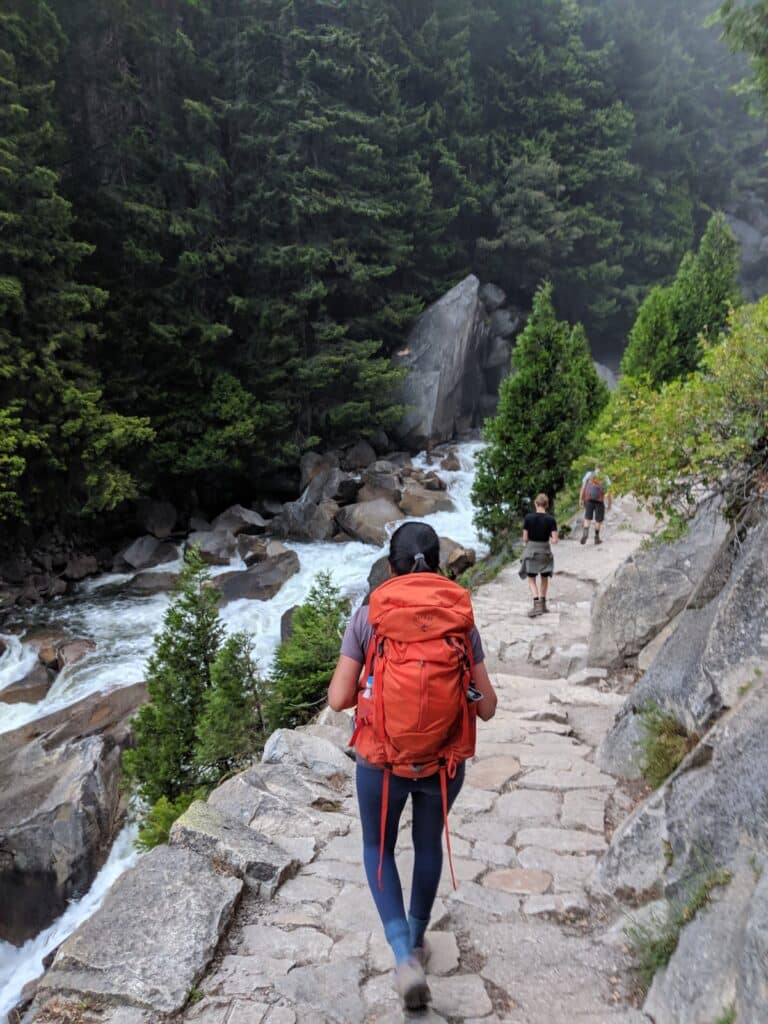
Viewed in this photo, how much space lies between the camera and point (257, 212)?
24094 mm

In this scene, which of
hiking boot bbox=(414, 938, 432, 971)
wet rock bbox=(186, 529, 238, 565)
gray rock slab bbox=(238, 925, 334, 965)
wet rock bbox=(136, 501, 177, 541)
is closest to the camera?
hiking boot bbox=(414, 938, 432, 971)

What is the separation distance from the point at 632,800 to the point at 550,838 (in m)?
0.69

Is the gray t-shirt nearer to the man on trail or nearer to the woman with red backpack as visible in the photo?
the woman with red backpack

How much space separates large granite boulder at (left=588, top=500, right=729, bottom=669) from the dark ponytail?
4.17m

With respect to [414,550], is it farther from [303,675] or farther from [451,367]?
[451,367]

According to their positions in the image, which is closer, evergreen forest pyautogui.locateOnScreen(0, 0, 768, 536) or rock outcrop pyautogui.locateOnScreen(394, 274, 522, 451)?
evergreen forest pyautogui.locateOnScreen(0, 0, 768, 536)

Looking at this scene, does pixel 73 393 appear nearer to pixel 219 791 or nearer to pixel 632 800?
pixel 219 791

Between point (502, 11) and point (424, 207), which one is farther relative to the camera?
point (502, 11)

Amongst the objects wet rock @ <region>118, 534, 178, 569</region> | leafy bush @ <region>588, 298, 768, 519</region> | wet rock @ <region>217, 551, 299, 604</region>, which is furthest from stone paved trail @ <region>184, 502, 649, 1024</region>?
wet rock @ <region>118, 534, 178, 569</region>

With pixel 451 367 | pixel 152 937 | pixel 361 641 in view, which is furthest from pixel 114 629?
pixel 451 367

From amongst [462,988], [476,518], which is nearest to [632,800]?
[462,988]

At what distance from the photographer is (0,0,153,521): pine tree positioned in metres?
16.8

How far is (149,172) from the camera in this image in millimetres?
22516

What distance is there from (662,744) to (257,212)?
78.5 ft
